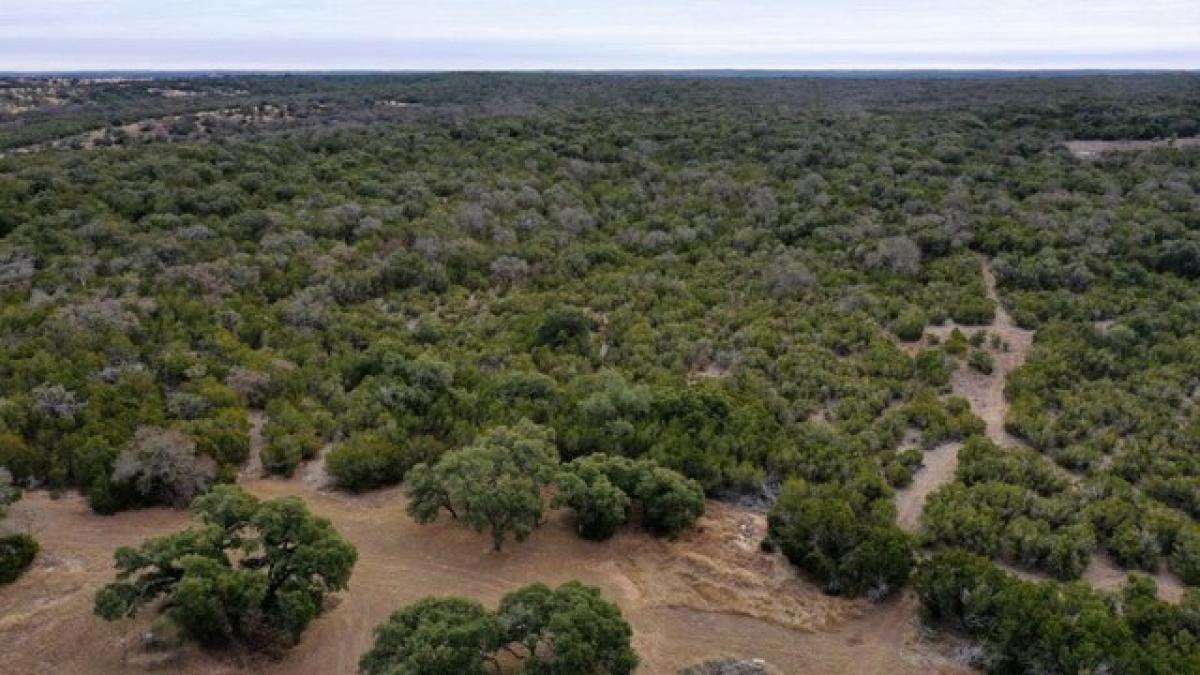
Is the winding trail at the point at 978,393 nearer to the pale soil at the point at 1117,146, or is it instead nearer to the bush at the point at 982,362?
the bush at the point at 982,362

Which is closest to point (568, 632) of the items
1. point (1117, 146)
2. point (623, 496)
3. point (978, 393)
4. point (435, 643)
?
point (435, 643)

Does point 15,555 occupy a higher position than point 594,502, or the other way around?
point 594,502

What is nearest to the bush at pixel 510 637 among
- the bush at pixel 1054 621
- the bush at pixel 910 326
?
the bush at pixel 1054 621

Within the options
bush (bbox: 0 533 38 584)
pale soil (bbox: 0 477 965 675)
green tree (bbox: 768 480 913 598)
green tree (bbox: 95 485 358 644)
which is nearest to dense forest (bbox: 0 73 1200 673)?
green tree (bbox: 768 480 913 598)

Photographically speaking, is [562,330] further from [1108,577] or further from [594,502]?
[1108,577]

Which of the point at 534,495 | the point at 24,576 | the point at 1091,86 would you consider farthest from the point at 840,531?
the point at 1091,86

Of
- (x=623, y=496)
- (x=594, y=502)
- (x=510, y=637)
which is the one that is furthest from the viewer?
(x=623, y=496)
